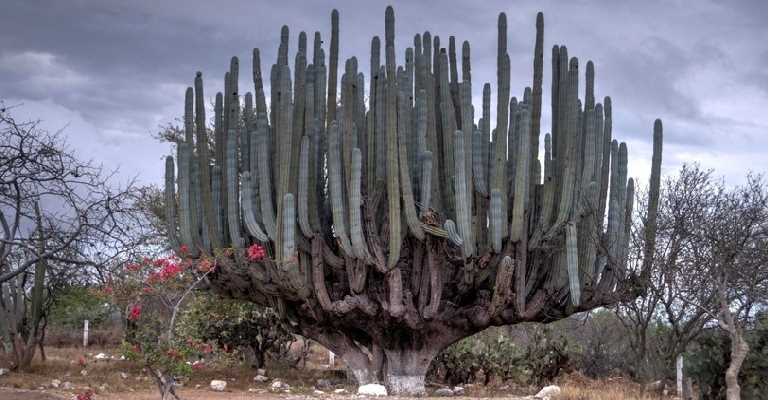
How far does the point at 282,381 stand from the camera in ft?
55.9

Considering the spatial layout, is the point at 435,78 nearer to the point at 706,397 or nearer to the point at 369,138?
the point at 369,138

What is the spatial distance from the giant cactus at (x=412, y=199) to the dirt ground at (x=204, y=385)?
4.47 ft

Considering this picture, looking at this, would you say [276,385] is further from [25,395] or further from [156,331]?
[156,331]

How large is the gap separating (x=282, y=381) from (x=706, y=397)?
7.89 meters

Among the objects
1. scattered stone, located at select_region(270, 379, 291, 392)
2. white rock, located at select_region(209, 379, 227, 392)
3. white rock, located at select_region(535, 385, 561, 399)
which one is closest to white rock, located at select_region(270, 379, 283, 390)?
scattered stone, located at select_region(270, 379, 291, 392)

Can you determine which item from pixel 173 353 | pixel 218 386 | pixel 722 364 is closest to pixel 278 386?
pixel 218 386

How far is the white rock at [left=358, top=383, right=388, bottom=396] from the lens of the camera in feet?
47.0

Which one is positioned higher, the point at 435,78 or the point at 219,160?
the point at 435,78

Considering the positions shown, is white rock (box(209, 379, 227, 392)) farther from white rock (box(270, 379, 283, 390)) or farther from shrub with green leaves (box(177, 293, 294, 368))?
shrub with green leaves (box(177, 293, 294, 368))

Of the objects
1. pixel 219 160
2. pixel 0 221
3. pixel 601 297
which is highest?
pixel 219 160

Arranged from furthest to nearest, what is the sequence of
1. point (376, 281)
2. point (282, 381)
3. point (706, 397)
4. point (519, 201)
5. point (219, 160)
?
point (282, 381) → point (219, 160) → point (376, 281) → point (519, 201) → point (706, 397)

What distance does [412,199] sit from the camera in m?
13.0

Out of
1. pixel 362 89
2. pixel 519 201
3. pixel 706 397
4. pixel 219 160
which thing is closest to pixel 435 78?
pixel 362 89

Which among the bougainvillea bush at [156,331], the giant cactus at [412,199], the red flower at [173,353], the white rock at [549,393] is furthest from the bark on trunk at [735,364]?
the red flower at [173,353]
